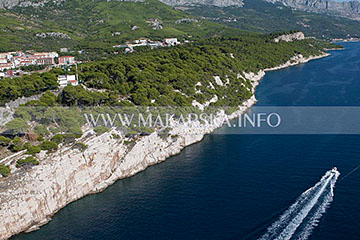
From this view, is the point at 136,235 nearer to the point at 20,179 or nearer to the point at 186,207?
the point at 186,207

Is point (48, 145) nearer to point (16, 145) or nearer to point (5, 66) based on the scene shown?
point (16, 145)

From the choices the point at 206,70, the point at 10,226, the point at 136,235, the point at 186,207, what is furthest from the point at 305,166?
the point at 206,70

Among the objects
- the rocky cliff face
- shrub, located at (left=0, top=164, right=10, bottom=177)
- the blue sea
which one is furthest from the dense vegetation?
the blue sea

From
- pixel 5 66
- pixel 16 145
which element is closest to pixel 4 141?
pixel 16 145

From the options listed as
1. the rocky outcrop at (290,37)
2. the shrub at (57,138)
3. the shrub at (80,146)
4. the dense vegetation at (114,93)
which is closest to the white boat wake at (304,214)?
the dense vegetation at (114,93)

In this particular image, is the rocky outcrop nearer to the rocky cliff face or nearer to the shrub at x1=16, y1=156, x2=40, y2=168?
the rocky cliff face

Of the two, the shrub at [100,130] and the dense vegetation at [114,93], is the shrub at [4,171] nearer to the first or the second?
the dense vegetation at [114,93]
